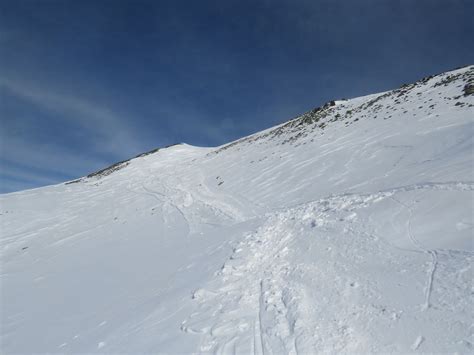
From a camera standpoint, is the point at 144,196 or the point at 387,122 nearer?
the point at 387,122

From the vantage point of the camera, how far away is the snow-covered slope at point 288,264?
385cm

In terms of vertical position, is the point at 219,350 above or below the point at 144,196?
below

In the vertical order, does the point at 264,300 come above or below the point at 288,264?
below

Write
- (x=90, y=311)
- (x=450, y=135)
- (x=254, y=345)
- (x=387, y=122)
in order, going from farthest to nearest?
(x=387, y=122) → (x=450, y=135) → (x=90, y=311) → (x=254, y=345)

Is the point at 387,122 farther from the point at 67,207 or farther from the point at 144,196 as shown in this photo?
the point at 67,207

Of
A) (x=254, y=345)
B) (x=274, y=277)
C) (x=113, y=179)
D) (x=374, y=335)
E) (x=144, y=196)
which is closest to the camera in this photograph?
(x=374, y=335)

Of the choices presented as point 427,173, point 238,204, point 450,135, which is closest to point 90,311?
point 238,204

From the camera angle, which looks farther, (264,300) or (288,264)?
(288,264)

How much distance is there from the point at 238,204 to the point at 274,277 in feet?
21.0

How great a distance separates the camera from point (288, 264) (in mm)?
5844

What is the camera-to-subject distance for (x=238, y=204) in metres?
11.8

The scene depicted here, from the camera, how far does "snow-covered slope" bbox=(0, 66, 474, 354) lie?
3854 millimetres

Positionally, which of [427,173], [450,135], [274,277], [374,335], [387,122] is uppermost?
[387,122]

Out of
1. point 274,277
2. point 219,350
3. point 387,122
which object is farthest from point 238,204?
point 387,122
